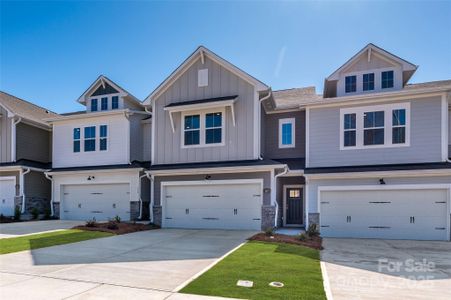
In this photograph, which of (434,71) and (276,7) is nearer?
(276,7)

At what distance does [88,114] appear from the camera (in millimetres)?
17797

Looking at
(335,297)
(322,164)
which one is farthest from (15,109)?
(335,297)

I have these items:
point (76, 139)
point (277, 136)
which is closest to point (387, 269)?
point (277, 136)

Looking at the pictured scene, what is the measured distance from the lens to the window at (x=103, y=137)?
17.7 meters

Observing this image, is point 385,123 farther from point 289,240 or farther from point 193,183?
point 193,183

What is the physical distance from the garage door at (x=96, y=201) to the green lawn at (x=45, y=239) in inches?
164

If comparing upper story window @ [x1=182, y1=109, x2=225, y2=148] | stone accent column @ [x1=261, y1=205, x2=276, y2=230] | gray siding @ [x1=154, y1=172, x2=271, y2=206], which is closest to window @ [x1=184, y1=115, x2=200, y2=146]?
upper story window @ [x1=182, y1=109, x2=225, y2=148]

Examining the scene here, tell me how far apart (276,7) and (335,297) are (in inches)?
421

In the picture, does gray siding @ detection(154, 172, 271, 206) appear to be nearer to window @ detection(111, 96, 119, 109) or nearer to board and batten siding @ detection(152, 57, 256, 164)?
board and batten siding @ detection(152, 57, 256, 164)

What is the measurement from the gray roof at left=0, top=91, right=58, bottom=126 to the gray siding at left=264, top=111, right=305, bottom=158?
14.6 metres

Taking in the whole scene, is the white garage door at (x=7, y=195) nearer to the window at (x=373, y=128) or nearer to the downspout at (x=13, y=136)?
the downspout at (x=13, y=136)

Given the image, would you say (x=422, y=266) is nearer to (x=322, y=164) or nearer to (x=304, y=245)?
(x=304, y=245)

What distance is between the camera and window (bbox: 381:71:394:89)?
46.3 ft

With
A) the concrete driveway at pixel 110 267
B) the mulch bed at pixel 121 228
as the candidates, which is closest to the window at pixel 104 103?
the mulch bed at pixel 121 228
